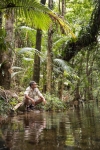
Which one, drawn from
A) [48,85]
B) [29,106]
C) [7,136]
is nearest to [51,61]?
[48,85]

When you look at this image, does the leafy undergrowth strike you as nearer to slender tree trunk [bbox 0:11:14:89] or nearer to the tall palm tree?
slender tree trunk [bbox 0:11:14:89]

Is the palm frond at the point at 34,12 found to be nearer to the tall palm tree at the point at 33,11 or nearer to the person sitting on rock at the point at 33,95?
the tall palm tree at the point at 33,11

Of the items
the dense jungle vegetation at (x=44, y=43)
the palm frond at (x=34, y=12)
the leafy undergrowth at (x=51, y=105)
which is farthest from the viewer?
the leafy undergrowth at (x=51, y=105)

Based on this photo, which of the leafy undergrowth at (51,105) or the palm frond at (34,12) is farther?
the leafy undergrowth at (51,105)

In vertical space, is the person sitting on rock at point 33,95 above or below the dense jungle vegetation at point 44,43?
below

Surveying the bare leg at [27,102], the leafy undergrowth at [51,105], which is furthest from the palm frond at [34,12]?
the leafy undergrowth at [51,105]

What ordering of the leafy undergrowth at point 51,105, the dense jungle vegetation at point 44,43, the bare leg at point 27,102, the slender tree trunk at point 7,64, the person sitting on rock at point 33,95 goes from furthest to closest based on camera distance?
1. the leafy undergrowth at point 51,105
2. the slender tree trunk at point 7,64
3. the person sitting on rock at point 33,95
4. the bare leg at point 27,102
5. the dense jungle vegetation at point 44,43

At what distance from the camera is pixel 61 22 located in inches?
293

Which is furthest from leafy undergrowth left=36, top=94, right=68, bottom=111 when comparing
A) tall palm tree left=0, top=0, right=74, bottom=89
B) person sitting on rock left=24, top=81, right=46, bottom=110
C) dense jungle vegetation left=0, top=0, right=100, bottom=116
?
tall palm tree left=0, top=0, right=74, bottom=89

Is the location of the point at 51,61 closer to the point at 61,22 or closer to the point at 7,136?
the point at 61,22

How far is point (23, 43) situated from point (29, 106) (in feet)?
28.2

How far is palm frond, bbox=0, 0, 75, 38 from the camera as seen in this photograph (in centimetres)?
731

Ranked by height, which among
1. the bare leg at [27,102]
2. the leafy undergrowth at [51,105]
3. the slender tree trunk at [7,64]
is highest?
the slender tree trunk at [7,64]

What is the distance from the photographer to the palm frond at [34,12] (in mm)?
7312
